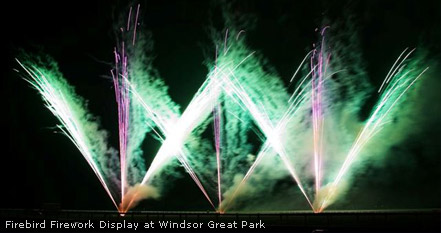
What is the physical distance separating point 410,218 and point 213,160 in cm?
1126

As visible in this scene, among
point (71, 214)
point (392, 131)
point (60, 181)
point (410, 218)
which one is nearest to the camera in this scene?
point (410, 218)

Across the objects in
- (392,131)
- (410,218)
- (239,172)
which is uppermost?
(392,131)

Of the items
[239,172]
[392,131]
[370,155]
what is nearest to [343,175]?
[370,155]

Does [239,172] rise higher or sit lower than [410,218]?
higher

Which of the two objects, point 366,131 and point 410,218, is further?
point 366,131

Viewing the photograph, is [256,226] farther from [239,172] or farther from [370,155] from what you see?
[370,155]

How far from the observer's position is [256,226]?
50.9 feet

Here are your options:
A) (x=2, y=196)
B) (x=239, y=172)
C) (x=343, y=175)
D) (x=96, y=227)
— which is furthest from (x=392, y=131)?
(x=2, y=196)

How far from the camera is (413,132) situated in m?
25.5

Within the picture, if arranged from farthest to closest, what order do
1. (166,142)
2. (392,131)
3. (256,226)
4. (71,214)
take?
1. (392,131)
2. (166,142)
3. (71,214)
4. (256,226)

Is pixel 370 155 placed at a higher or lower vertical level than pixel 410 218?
higher

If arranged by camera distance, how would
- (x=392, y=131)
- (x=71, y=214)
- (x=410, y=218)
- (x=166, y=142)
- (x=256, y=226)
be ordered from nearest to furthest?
(x=256, y=226) < (x=410, y=218) < (x=71, y=214) < (x=166, y=142) < (x=392, y=131)

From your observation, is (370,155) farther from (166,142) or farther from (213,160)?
(166,142)

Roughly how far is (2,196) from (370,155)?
27296 mm
